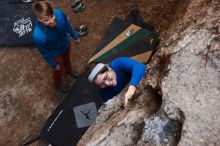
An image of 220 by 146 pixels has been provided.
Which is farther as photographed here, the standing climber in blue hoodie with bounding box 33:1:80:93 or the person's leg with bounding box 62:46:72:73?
the person's leg with bounding box 62:46:72:73

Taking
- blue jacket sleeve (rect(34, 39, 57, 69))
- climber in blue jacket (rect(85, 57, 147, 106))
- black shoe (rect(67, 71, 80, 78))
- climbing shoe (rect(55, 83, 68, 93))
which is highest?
climber in blue jacket (rect(85, 57, 147, 106))

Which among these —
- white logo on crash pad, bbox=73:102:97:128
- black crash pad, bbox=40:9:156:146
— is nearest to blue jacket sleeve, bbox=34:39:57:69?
black crash pad, bbox=40:9:156:146

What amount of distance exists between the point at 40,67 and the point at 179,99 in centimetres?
497

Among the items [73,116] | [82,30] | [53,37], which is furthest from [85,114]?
[82,30]

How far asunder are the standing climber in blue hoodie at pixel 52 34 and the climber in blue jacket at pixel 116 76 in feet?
4.47

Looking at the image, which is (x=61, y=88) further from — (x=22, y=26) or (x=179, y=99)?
(x=179, y=99)

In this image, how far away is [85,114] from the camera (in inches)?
262

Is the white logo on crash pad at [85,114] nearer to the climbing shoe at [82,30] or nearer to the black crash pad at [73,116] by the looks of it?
the black crash pad at [73,116]

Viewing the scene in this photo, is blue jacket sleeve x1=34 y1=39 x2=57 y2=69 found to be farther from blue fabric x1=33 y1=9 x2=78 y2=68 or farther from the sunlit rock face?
the sunlit rock face

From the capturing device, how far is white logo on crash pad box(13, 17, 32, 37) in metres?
8.27

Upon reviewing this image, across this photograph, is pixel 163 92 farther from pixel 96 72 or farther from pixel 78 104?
pixel 78 104

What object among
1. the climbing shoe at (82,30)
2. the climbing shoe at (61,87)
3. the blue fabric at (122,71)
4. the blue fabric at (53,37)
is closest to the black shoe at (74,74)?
the climbing shoe at (61,87)

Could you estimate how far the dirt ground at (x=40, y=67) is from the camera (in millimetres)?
7414

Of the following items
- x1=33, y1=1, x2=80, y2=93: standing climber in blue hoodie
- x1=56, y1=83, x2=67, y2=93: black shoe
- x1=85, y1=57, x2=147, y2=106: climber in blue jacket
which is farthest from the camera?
x1=56, y1=83, x2=67, y2=93: black shoe
